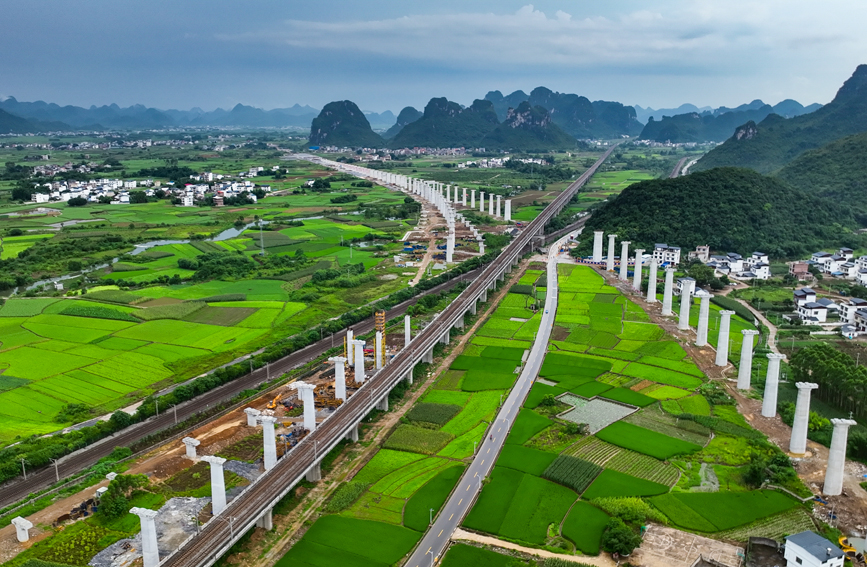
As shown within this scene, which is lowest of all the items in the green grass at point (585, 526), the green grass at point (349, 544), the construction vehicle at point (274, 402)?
the green grass at point (349, 544)

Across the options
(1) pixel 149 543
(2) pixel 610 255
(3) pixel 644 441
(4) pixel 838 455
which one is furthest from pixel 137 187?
(4) pixel 838 455

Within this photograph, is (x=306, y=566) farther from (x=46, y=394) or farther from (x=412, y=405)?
(x=46, y=394)

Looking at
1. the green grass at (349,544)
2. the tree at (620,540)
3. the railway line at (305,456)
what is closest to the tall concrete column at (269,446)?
the railway line at (305,456)

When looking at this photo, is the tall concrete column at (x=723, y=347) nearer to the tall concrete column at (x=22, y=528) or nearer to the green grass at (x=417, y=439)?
the green grass at (x=417, y=439)

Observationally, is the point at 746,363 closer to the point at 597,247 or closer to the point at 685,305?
the point at 685,305

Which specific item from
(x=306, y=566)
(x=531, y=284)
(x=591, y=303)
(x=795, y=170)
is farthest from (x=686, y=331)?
(x=795, y=170)

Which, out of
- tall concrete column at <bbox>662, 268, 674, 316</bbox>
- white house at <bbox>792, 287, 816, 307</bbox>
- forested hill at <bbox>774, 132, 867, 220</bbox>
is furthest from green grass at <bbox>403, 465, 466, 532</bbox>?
forested hill at <bbox>774, 132, 867, 220</bbox>

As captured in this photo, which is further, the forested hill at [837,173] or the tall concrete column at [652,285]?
the forested hill at [837,173]
